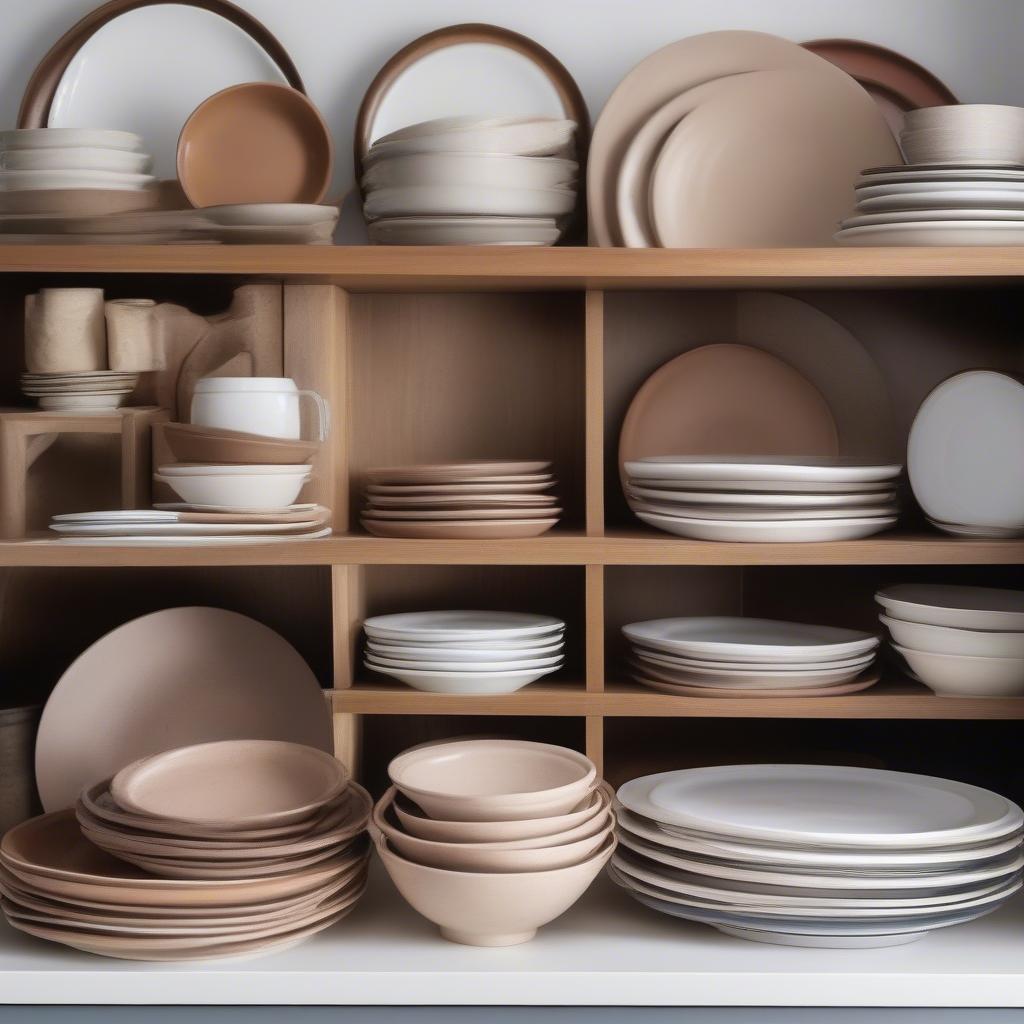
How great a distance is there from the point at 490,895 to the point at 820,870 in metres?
0.30

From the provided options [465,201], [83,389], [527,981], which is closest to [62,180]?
[83,389]

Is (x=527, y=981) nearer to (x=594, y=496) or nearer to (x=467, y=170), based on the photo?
(x=594, y=496)

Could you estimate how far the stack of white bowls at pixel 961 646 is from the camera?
1382 mm

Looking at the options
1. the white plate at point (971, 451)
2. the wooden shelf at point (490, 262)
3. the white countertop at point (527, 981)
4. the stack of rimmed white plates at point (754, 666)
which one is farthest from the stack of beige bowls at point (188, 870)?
the white plate at point (971, 451)

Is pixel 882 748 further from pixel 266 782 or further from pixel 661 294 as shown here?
pixel 266 782

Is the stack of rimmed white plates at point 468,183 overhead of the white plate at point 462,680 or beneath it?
overhead

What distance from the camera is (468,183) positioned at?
1.39 metres

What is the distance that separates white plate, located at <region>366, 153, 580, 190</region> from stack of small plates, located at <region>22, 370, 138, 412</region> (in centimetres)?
39

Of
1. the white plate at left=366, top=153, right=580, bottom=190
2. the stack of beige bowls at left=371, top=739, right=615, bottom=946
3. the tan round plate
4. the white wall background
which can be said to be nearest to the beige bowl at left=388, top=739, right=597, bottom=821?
the stack of beige bowls at left=371, top=739, right=615, bottom=946

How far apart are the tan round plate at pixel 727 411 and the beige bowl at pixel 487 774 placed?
0.50 m

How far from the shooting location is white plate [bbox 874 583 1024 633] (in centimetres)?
138

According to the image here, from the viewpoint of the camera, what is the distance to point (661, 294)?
1.66m

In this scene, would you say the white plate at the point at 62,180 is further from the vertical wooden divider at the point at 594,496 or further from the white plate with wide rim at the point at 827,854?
the white plate with wide rim at the point at 827,854

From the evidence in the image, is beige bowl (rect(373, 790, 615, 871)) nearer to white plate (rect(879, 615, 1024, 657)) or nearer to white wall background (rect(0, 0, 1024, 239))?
white plate (rect(879, 615, 1024, 657))
